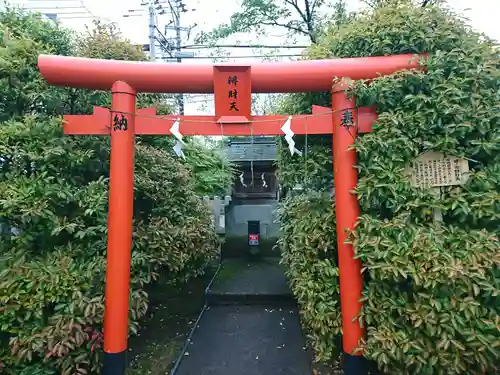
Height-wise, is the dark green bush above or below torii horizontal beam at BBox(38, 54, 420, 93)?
below

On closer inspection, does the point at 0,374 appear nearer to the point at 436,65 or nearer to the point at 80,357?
the point at 80,357

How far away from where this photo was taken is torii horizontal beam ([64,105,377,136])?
3.16 m

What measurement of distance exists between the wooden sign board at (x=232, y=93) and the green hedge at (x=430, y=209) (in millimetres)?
1041

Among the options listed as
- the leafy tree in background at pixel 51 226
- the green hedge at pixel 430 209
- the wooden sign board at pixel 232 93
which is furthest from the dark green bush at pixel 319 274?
the leafy tree in background at pixel 51 226

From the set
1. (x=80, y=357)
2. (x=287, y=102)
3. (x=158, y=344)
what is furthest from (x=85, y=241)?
(x=287, y=102)

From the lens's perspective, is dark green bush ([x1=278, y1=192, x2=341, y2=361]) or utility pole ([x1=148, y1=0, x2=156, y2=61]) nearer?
dark green bush ([x1=278, y1=192, x2=341, y2=361])

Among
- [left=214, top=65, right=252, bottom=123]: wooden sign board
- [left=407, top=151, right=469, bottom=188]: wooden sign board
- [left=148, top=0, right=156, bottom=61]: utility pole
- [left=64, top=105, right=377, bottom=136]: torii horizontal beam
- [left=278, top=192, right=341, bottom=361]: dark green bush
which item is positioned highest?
[left=148, top=0, right=156, bottom=61]: utility pole

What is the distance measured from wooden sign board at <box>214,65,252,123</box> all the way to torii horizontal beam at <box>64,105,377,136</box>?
0.07 m

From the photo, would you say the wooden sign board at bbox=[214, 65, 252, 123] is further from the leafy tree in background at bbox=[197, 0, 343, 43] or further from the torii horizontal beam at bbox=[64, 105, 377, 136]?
the leafy tree in background at bbox=[197, 0, 343, 43]

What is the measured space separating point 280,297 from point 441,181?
3.47m

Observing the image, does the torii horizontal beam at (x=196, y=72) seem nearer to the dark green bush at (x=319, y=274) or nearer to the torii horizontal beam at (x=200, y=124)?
the torii horizontal beam at (x=200, y=124)

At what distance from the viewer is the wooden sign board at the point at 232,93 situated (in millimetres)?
3105

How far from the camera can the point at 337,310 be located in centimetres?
312

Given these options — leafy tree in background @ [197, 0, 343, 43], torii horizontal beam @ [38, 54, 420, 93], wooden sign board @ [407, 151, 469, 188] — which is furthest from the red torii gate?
leafy tree in background @ [197, 0, 343, 43]
